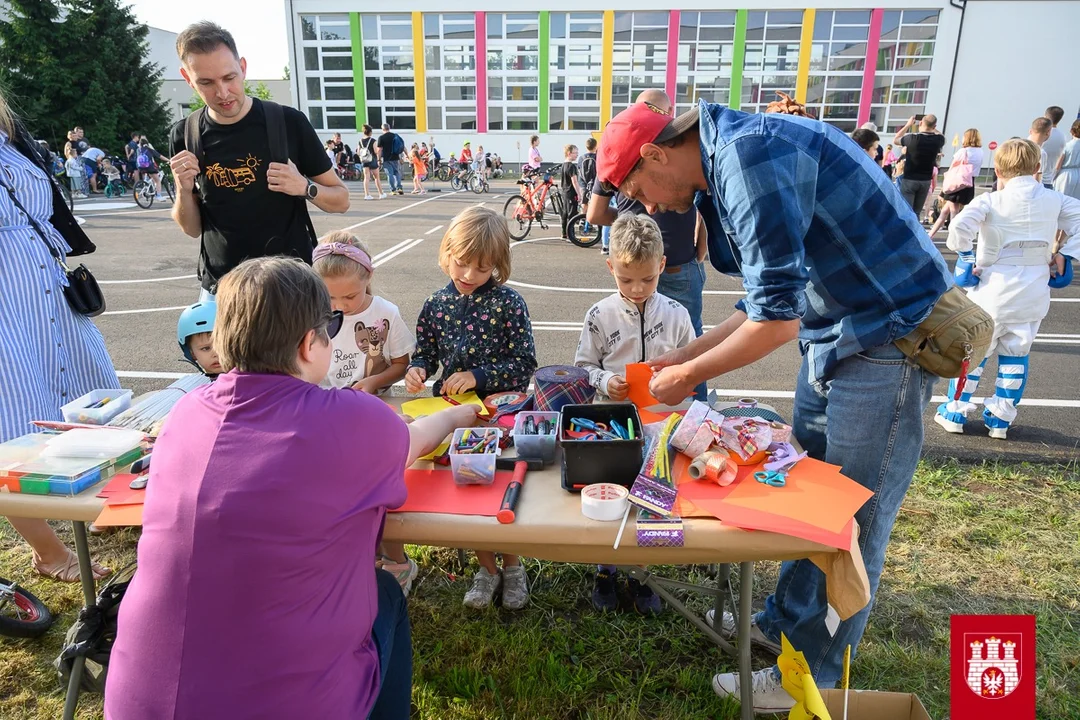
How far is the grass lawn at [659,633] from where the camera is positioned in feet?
7.30

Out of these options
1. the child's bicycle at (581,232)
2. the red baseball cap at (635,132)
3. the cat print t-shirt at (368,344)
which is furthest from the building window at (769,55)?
the red baseball cap at (635,132)

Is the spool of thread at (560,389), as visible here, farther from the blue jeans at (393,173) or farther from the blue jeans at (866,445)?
the blue jeans at (393,173)

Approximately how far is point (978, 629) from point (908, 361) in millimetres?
693

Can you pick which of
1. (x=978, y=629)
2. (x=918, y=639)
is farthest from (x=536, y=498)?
(x=918, y=639)

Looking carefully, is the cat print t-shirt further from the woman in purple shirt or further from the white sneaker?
the white sneaker

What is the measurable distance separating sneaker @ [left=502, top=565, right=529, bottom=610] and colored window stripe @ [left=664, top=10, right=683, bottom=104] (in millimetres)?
29751

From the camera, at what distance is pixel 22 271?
2.52 meters

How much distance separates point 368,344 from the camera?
9.41 ft

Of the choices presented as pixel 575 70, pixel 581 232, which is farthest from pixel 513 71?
pixel 581 232

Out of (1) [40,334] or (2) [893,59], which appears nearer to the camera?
(1) [40,334]

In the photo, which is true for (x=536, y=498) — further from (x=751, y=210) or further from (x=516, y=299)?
(x=516, y=299)

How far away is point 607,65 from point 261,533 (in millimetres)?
32171

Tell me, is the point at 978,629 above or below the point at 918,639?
above

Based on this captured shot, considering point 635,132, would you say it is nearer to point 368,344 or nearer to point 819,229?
point 819,229
